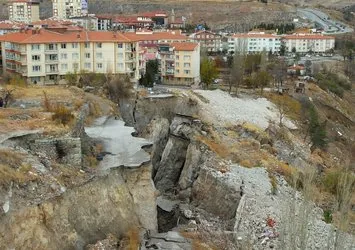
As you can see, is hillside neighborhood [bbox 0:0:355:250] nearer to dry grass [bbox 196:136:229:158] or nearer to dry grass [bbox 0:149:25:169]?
dry grass [bbox 0:149:25:169]

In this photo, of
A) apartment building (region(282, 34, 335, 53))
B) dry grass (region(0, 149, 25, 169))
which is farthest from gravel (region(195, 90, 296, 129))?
apartment building (region(282, 34, 335, 53))

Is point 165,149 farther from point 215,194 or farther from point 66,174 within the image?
point 66,174

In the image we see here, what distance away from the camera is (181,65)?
61594 millimetres

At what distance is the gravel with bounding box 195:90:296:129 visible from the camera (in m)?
42.1

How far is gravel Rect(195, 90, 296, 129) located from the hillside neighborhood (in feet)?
0.72

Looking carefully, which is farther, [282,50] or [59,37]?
[282,50]

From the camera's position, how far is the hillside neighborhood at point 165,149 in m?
17.6

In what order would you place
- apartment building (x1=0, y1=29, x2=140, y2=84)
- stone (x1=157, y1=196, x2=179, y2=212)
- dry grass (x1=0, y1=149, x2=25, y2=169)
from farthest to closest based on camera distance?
1. apartment building (x1=0, y1=29, x2=140, y2=84)
2. stone (x1=157, y1=196, x2=179, y2=212)
3. dry grass (x1=0, y1=149, x2=25, y2=169)

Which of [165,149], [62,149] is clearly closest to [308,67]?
[165,149]

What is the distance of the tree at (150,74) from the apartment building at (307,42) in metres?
44.6

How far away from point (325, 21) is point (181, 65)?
90673 millimetres

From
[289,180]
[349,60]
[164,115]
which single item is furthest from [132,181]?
[349,60]

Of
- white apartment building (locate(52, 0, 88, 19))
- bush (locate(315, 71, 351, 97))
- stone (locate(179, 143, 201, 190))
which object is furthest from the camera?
white apartment building (locate(52, 0, 88, 19))

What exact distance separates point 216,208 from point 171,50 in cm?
3945
